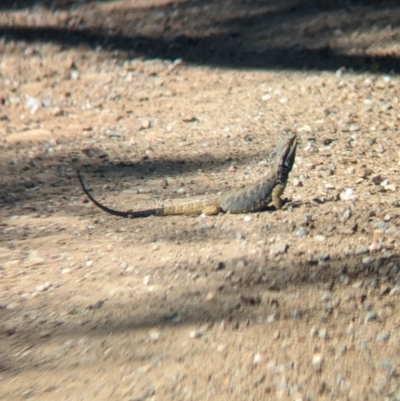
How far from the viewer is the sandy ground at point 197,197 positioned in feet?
13.1

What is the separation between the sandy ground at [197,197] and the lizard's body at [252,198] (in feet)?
0.26

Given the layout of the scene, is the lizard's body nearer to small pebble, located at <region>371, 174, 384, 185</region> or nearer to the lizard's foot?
the lizard's foot

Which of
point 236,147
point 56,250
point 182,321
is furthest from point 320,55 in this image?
point 182,321

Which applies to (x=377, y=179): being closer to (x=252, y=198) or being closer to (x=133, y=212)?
(x=252, y=198)

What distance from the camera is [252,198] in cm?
536

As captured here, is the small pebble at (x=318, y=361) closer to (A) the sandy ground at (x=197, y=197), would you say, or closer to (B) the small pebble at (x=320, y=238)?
(A) the sandy ground at (x=197, y=197)

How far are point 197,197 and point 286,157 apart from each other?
30.1 inches

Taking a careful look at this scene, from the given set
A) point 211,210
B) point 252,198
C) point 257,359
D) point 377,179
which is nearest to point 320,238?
point 252,198

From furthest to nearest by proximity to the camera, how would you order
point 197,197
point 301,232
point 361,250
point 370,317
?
point 197,197
point 301,232
point 361,250
point 370,317

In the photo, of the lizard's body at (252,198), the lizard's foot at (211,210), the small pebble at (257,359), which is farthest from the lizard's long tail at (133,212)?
the small pebble at (257,359)

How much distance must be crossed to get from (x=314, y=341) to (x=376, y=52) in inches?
182

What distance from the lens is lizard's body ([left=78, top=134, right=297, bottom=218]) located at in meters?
5.35

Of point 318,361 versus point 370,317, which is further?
point 370,317

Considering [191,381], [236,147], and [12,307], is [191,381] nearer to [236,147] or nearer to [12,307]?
[12,307]
